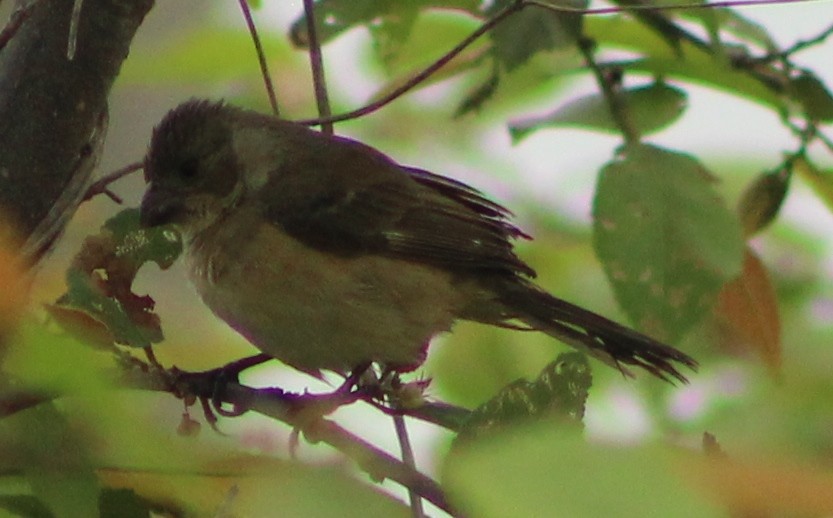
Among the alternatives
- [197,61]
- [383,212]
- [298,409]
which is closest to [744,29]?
[383,212]

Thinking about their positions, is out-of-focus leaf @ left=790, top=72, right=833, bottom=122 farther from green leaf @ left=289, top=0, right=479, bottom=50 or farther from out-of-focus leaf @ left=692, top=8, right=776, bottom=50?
green leaf @ left=289, top=0, right=479, bottom=50

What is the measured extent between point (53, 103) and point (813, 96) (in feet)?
4.00

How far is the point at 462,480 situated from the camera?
0.49 metres

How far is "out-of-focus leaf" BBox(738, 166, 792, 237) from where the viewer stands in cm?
200

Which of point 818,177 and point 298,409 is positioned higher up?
point 818,177

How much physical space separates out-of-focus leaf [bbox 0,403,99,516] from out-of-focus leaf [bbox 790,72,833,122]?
4.78 ft

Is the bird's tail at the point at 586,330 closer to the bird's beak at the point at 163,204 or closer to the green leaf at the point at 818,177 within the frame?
the green leaf at the point at 818,177

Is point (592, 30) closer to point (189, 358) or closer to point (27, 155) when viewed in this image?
point (189, 358)

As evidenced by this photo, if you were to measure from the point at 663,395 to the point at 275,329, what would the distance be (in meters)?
0.68

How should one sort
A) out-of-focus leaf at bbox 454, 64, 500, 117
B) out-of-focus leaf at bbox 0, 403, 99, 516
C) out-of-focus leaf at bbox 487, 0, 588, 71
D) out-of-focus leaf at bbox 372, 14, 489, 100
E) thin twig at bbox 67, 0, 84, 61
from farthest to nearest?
out-of-focus leaf at bbox 372, 14, 489, 100, out-of-focus leaf at bbox 454, 64, 500, 117, out-of-focus leaf at bbox 487, 0, 588, 71, thin twig at bbox 67, 0, 84, 61, out-of-focus leaf at bbox 0, 403, 99, 516

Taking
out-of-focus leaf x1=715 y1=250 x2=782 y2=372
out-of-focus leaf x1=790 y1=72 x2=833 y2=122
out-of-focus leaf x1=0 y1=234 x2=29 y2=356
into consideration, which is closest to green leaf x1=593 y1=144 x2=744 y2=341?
out-of-focus leaf x1=715 y1=250 x2=782 y2=372

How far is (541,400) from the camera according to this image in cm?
103

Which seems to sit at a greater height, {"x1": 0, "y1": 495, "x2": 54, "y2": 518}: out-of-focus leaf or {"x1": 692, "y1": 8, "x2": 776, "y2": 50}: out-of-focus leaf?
{"x1": 692, "y1": 8, "x2": 776, "y2": 50}: out-of-focus leaf

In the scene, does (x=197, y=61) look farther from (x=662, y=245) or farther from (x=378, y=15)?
(x=662, y=245)
